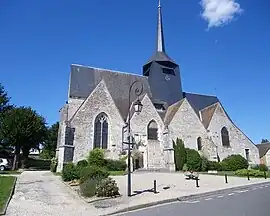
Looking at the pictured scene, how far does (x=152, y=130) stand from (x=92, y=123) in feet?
22.5

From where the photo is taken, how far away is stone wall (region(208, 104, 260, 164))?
33.7 metres

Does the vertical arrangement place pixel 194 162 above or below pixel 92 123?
below

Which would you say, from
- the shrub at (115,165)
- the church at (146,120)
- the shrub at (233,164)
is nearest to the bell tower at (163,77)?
the church at (146,120)

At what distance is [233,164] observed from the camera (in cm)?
3005

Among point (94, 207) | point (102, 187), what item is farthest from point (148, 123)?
point (94, 207)

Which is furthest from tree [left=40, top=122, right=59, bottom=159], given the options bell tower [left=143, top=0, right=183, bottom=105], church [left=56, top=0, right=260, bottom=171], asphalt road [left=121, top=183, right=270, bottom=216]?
asphalt road [left=121, top=183, right=270, bottom=216]

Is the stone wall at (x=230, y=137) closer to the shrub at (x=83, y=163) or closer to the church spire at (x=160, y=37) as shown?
the church spire at (x=160, y=37)

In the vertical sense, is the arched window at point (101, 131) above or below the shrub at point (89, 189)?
above

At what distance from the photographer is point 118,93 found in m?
34.1

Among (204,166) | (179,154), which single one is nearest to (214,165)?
(204,166)

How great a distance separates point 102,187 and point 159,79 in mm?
26206

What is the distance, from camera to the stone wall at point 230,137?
3366 centimetres

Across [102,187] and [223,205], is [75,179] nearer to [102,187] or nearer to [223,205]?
[102,187]

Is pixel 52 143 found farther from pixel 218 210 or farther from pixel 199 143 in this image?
pixel 218 210
